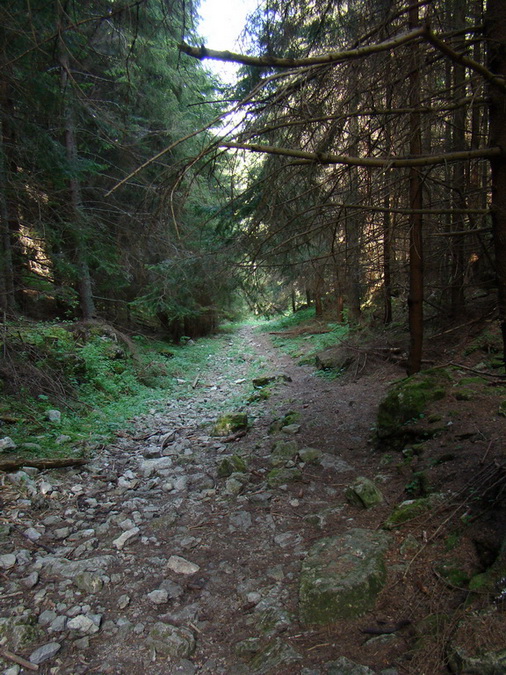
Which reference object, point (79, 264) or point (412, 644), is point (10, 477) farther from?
point (79, 264)

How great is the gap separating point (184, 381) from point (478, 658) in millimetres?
9288

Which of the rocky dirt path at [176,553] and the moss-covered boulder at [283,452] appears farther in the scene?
the moss-covered boulder at [283,452]

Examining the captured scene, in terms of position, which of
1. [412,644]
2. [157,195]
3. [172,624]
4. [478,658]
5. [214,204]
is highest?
[214,204]

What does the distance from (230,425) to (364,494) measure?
130 inches

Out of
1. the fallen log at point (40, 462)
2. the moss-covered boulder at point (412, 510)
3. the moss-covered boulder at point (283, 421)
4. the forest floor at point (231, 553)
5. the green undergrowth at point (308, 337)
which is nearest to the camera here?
the forest floor at point (231, 553)

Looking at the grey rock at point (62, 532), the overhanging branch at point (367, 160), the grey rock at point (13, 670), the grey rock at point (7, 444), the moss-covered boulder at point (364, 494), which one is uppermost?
the overhanging branch at point (367, 160)

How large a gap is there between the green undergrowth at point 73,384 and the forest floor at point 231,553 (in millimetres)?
723

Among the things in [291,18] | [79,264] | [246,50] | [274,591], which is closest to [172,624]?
[274,591]

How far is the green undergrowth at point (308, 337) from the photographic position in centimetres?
1265

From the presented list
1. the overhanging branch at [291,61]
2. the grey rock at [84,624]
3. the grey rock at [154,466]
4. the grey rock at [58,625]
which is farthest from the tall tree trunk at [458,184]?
the grey rock at [58,625]

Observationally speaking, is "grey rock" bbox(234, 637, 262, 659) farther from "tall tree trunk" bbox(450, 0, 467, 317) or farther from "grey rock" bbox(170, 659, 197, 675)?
"tall tree trunk" bbox(450, 0, 467, 317)

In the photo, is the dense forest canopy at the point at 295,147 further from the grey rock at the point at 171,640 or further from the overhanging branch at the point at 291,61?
the grey rock at the point at 171,640

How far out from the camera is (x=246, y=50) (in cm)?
387

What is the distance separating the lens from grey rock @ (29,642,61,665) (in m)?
2.28
